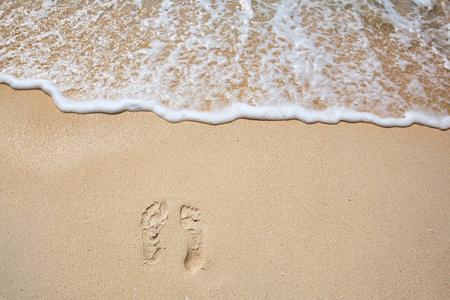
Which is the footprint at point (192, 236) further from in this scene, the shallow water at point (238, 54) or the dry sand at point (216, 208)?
the shallow water at point (238, 54)

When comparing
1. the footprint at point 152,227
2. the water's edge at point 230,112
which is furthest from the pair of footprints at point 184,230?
the water's edge at point 230,112

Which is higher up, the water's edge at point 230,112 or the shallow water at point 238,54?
the shallow water at point 238,54

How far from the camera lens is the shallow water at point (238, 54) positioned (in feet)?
8.11

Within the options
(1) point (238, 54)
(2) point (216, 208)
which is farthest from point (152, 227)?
(1) point (238, 54)

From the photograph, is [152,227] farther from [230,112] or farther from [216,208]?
[230,112]

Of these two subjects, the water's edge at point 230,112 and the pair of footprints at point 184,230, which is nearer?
the pair of footprints at point 184,230

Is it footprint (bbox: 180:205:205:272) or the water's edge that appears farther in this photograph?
the water's edge

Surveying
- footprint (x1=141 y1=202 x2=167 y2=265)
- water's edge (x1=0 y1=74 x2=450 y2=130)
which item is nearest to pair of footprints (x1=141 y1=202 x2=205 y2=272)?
footprint (x1=141 y1=202 x2=167 y2=265)

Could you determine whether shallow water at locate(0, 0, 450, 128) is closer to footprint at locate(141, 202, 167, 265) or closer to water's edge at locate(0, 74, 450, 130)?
water's edge at locate(0, 74, 450, 130)

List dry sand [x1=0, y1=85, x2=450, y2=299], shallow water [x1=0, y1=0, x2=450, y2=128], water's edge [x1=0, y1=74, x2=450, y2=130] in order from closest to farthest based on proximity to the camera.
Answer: dry sand [x1=0, y1=85, x2=450, y2=299], water's edge [x1=0, y1=74, x2=450, y2=130], shallow water [x1=0, y1=0, x2=450, y2=128]

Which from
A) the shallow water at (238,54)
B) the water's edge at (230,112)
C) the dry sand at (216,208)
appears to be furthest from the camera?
the shallow water at (238,54)

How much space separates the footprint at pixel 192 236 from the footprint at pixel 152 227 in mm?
131

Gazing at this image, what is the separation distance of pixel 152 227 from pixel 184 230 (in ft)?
0.66

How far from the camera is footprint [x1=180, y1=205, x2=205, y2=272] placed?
67.5 inches
